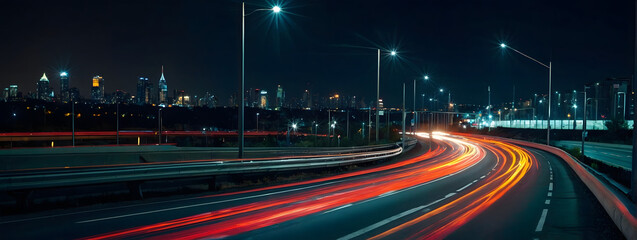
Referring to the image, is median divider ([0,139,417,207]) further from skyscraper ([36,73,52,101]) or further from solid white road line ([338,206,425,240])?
skyscraper ([36,73,52,101])

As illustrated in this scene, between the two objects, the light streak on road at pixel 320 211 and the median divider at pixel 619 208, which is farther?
the light streak on road at pixel 320 211

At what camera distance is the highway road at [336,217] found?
8.60m

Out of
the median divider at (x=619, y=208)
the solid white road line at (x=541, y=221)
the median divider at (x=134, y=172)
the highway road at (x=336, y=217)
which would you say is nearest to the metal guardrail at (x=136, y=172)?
the median divider at (x=134, y=172)

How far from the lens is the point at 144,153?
1000 inches

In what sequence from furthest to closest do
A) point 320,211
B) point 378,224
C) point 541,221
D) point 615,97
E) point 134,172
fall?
point 615,97 < point 134,172 < point 320,211 < point 541,221 < point 378,224

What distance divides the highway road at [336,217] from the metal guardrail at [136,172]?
709 millimetres

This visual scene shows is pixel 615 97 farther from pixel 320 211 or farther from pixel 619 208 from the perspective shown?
pixel 320 211

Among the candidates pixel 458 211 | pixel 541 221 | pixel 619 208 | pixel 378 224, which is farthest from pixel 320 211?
pixel 619 208

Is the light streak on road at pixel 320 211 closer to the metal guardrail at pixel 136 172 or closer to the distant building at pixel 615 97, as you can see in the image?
the metal guardrail at pixel 136 172

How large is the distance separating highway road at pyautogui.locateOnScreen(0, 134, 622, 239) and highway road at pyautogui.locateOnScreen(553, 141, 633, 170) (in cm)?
2567

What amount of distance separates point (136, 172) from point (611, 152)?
169 feet

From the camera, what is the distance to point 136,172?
1221 centimetres

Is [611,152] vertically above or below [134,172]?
below

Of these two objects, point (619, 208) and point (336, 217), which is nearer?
point (619, 208)
